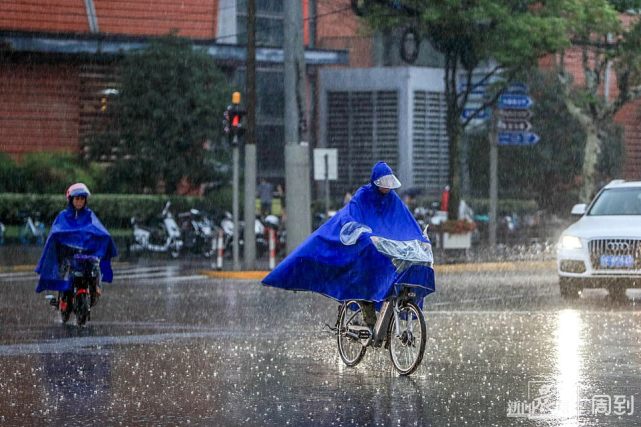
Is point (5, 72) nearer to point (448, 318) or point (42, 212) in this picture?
point (42, 212)

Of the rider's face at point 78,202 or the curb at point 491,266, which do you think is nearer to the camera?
the rider's face at point 78,202

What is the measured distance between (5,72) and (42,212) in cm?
778

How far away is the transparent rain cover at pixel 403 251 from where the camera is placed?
12.6 m

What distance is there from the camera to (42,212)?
3838 cm

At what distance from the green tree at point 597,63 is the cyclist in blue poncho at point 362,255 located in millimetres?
24515

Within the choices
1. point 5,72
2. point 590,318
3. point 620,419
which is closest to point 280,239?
point 5,72

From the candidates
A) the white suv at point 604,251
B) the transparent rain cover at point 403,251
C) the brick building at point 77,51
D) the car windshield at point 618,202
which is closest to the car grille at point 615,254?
the white suv at point 604,251

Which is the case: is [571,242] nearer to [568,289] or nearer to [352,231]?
[568,289]

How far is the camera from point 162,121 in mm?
42125

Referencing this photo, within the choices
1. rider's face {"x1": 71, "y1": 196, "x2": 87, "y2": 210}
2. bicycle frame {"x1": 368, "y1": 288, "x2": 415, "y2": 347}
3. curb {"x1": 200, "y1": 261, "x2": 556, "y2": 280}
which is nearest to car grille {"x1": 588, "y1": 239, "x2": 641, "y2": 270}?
rider's face {"x1": 71, "y1": 196, "x2": 87, "y2": 210}

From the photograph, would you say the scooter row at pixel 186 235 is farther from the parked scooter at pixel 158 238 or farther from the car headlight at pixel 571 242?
the car headlight at pixel 571 242

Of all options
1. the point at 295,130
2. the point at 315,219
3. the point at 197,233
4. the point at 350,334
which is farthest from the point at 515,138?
the point at 350,334

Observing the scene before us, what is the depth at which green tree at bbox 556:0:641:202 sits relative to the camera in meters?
37.1

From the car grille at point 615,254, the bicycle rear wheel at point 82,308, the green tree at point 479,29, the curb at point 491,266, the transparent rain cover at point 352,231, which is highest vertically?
the green tree at point 479,29
